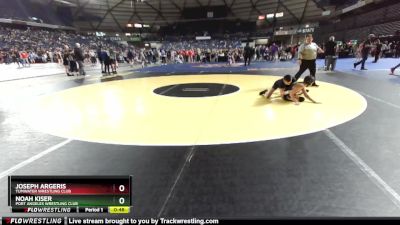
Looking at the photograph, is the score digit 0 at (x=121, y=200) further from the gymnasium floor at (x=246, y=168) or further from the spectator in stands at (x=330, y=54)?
the spectator in stands at (x=330, y=54)

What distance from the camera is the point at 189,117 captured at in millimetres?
5039

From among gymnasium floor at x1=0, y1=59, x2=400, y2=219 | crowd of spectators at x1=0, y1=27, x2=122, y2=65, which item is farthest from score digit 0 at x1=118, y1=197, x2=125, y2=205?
crowd of spectators at x1=0, y1=27, x2=122, y2=65

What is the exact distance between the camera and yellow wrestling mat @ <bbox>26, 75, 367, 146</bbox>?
13.1 ft

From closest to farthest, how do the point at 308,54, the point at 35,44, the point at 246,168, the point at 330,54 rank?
the point at 246,168, the point at 308,54, the point at 330,54, the point at 35,44

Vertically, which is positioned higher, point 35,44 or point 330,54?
point 35,44

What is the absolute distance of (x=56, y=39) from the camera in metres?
40.0

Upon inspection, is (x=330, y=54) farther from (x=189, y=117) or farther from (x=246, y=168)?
(x=246, y=168)

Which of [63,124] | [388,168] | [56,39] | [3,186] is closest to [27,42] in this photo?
[56,39]

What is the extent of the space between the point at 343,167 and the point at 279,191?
3.05 ft

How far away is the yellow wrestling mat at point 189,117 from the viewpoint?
3.98 metres

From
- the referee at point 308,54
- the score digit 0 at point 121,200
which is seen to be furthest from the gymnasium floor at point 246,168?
the referee at point 308,54
